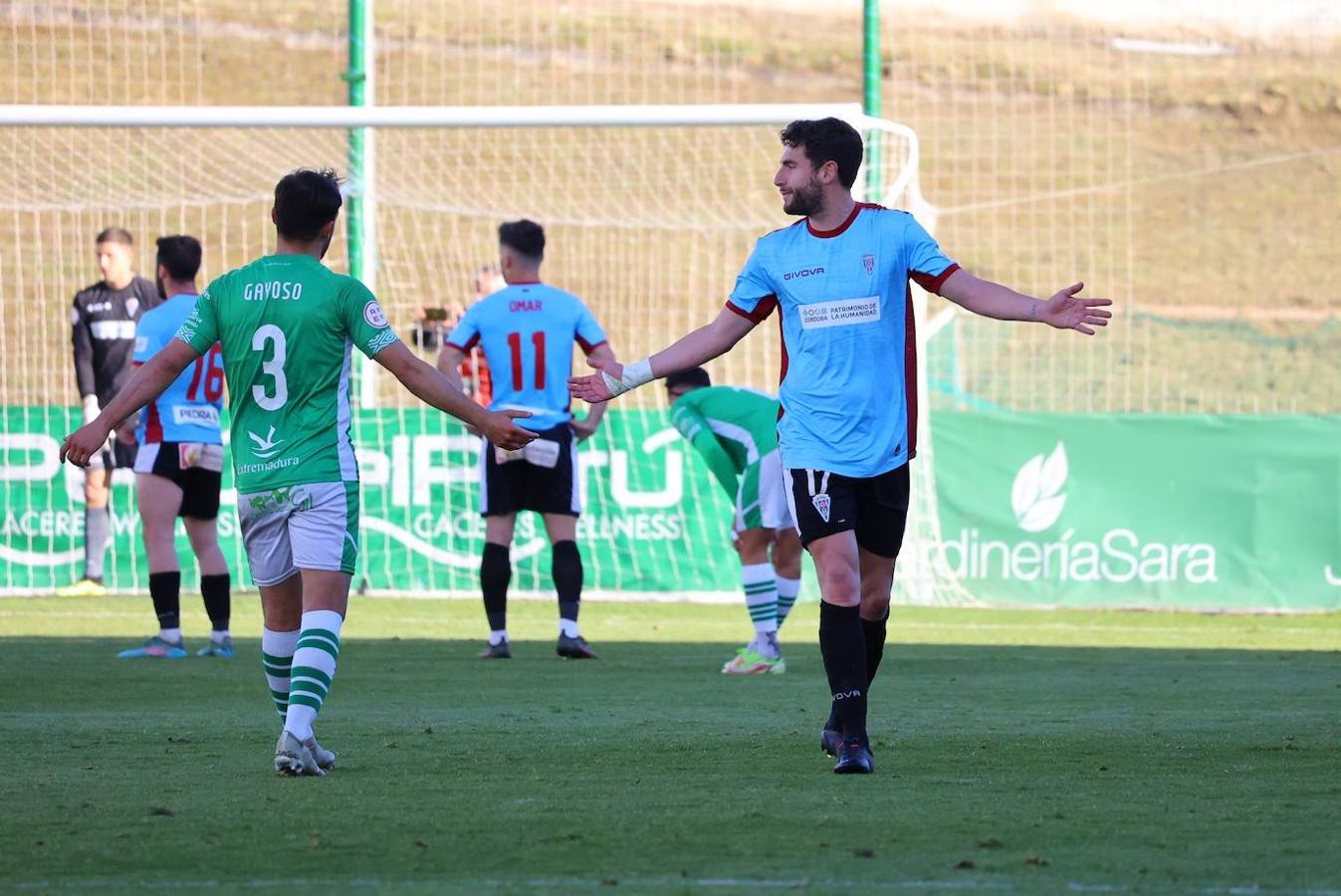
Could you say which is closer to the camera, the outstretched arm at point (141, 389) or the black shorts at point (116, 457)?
the outstretched arm at point (141, 389)

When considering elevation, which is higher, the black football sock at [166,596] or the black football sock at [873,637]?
the black football sock at [873,637]

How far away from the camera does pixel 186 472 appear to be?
10.7 m

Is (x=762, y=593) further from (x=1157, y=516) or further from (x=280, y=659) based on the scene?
(x=1157, y=516)

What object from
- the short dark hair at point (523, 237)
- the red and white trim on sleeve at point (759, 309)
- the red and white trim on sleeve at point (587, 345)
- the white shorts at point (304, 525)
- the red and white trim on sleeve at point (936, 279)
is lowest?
the white shorts at point (304, 525)

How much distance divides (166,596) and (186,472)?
0.66 metres

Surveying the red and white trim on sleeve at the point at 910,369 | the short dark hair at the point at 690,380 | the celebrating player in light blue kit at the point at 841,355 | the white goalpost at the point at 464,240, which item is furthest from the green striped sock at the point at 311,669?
the white goalpost at the point at 464,240

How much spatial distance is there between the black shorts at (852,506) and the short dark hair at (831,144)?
0.92m

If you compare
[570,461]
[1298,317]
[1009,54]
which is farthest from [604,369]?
[1009,54]

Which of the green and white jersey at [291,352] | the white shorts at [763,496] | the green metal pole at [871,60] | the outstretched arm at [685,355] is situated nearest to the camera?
the green and white jersey at [291,352]

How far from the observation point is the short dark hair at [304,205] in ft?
20.2

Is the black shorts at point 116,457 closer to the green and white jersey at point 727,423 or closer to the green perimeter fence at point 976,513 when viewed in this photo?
the green perimeter fence at point 976,513

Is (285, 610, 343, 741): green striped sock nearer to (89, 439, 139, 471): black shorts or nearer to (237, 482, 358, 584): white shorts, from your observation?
(237, 482, 358, 584): white shorts

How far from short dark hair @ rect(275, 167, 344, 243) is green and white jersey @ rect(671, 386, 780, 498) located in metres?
4.11

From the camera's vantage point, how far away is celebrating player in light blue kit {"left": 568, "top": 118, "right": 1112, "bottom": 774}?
6266mm
